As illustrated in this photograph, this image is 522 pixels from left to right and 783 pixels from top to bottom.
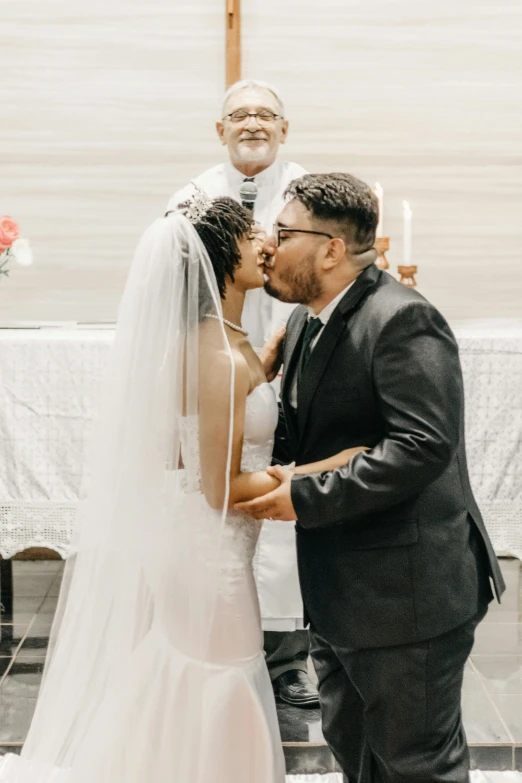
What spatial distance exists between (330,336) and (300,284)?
16 centimetres

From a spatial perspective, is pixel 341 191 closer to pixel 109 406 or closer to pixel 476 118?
pixel 109 406

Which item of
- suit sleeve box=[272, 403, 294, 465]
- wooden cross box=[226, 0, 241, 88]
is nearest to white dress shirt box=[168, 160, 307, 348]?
suit sleeve box=[272, 403, 294, 465]

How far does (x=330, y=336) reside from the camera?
2.34 m

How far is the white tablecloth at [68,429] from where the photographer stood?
4059 mm

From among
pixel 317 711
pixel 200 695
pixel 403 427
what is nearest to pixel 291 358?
pixel 403 427

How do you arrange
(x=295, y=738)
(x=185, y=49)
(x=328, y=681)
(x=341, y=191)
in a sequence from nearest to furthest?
(x=341, y=191), (x=328, y=681), (x=295, y=738), (x=185, y=49)

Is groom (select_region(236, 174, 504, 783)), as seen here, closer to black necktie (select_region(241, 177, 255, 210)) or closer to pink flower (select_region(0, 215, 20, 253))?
black necktie (select_region(241, 177, 255, 210))

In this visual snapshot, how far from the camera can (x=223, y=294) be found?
250cm

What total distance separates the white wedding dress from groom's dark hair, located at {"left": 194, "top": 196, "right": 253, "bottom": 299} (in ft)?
1.07

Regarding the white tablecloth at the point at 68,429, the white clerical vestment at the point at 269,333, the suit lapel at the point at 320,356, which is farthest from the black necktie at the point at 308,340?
the white tablecloth at the point at 68,429

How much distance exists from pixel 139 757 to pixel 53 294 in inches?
147

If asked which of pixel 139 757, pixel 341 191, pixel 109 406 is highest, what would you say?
pixel 341 191

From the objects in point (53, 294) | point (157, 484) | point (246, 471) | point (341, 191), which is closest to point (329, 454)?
point (246, 471)

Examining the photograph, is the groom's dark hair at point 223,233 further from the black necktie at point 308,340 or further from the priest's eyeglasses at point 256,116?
the priest's eyeglasses at point 256,116
